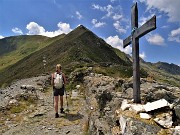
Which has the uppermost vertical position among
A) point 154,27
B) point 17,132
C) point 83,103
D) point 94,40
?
point 94,40

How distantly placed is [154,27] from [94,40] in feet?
307

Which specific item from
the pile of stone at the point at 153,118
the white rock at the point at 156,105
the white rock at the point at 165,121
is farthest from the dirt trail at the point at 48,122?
the white rock at the point at 165,121

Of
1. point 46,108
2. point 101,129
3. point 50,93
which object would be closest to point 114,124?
point 101,129

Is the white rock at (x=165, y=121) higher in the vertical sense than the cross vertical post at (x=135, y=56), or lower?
lower

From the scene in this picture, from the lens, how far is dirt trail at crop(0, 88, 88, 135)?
15.6 m

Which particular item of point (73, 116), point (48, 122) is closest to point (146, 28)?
point (48, 122)

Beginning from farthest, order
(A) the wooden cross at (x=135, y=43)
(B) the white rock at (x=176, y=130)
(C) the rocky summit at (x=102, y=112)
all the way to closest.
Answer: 1. (A) the wooden cross at (x=135, y=43)
2. (C) the rocky summit at (x=102, y=112)
3. (B) the white rock at (x=176, y=130)

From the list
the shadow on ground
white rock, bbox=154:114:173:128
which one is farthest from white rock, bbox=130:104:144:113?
the shadow on ground

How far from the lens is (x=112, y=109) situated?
12656 millimetres

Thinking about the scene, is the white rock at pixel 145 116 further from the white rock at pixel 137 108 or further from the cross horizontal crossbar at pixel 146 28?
the cross horizontal crossbar at pixel 146 28

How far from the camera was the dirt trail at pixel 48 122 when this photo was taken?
15594 millimetres

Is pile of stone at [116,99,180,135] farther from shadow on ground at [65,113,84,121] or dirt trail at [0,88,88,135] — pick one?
shadow on ground at [65,113,84,121]

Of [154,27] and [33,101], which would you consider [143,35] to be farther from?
[33,101]

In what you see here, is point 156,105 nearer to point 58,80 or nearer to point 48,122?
point 48,122
